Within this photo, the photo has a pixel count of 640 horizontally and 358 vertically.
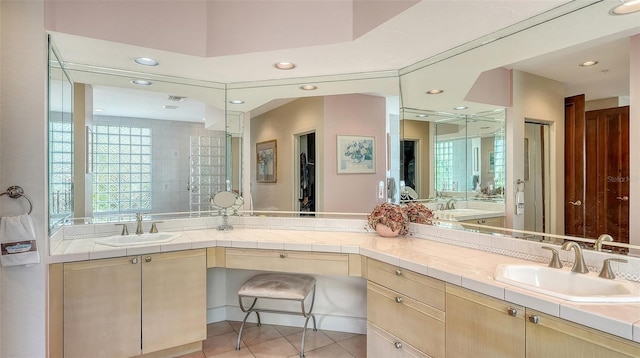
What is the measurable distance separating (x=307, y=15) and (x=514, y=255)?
1853 mm

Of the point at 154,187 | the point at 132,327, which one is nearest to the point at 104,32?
the point at 154,187

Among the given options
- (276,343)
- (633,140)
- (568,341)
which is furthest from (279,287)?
(633,140)

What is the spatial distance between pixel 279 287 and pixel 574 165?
1935mm

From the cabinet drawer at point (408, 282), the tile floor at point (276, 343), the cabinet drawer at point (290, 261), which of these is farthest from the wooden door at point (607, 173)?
the tile floor at point (276, 343)

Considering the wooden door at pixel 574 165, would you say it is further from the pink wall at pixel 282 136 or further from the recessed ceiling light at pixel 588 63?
the pink wall at pixel 282 136

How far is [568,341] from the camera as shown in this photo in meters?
1.12

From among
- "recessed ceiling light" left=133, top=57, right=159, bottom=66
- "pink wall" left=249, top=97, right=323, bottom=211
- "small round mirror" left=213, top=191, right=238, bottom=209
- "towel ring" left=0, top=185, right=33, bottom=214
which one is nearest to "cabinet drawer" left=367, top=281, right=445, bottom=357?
"pink wall" left=249, top=97, right=323, bottom=211

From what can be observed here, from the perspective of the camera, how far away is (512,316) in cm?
→ 127

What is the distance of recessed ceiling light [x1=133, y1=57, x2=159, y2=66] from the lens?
88.4 inches

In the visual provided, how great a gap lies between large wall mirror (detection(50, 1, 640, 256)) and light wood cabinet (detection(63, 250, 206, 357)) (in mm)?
646

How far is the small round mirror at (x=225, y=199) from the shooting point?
2.86 metres

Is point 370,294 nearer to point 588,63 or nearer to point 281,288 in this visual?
point 281,288

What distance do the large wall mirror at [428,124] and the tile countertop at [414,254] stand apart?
282mm

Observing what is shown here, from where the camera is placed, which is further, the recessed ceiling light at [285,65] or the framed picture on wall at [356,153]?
the framed picture on wall at [356,153]
